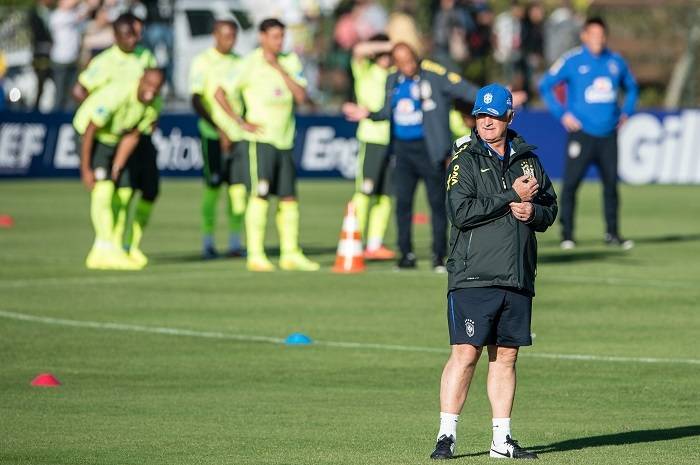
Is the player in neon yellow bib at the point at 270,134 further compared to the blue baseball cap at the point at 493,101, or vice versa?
the player in neon yellow bib at the point at 270,134

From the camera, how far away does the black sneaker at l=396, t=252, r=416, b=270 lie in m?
19.2

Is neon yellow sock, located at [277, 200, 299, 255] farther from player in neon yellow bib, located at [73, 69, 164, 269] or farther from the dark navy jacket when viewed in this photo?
player in neon yellow bib, located at [73, 69, 164, 269]

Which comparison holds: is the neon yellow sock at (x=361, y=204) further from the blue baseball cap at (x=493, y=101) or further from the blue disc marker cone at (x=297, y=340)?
the blue baseball cap at (x=493, y=101)

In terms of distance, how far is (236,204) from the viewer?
20.5 metres

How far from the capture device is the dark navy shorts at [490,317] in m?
9.09

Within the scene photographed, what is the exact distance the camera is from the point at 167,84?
109 ft

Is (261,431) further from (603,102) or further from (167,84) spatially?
(167,84)

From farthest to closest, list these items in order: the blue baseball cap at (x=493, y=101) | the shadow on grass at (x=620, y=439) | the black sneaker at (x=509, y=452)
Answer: the shadow on grass at (x=620, y=439) → the black sneaker at (x=509, y=452) → the blue baseball cap at (x=493, y=101)

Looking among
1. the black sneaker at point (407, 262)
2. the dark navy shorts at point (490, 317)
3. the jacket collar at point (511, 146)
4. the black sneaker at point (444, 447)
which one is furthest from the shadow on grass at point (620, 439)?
the black sneaker at point (407, 262)

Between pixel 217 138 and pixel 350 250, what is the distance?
8.94 ft

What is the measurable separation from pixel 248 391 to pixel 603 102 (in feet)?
36.5

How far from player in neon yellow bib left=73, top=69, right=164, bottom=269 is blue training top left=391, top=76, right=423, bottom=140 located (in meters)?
2.49

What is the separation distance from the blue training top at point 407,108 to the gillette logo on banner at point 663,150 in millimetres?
14961

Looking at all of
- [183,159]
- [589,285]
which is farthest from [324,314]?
→ [183,159]
